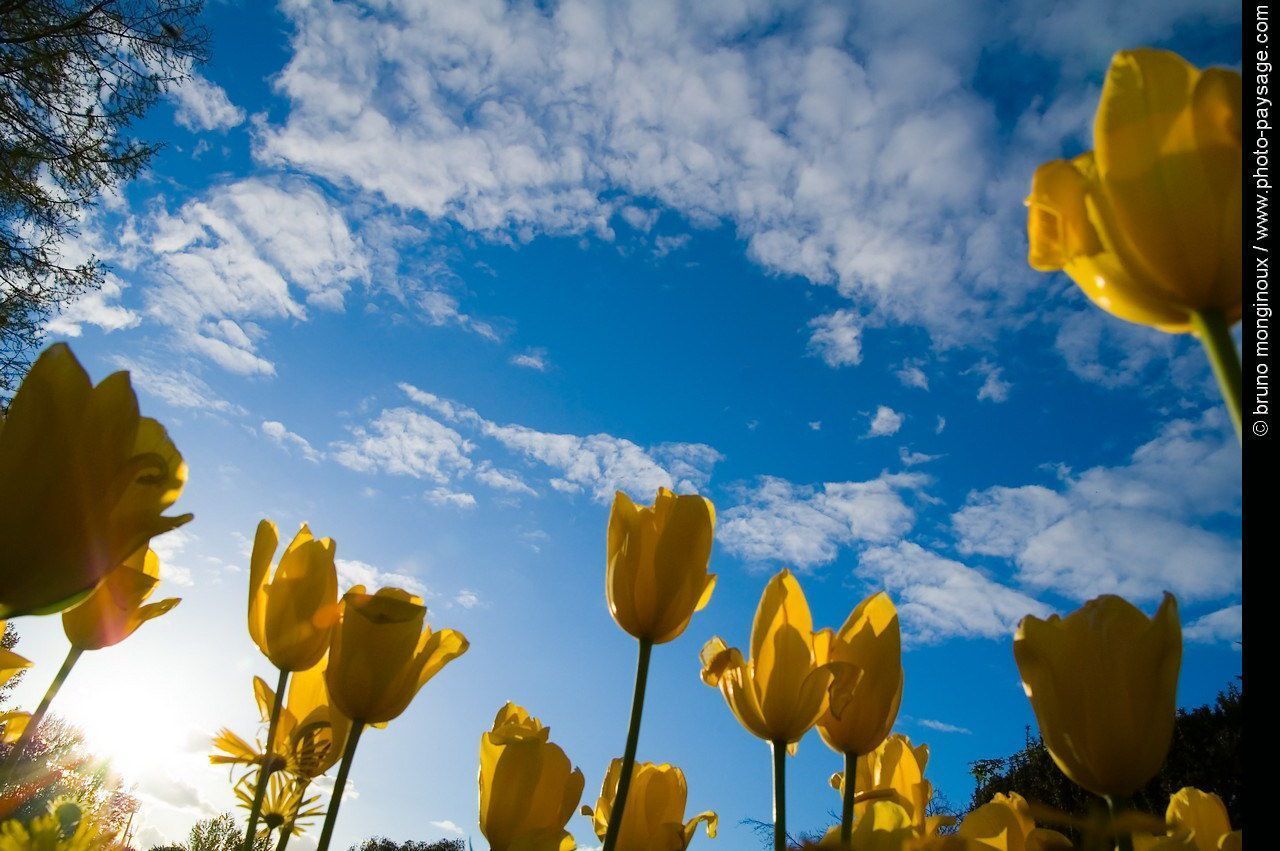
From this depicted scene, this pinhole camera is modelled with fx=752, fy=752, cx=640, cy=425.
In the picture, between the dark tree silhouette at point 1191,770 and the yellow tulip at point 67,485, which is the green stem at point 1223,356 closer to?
the yellow tulip at point 67,485

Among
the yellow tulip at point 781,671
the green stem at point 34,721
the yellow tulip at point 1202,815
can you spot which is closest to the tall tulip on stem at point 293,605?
the green stem at point 34,721

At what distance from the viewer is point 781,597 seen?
1.22 meters

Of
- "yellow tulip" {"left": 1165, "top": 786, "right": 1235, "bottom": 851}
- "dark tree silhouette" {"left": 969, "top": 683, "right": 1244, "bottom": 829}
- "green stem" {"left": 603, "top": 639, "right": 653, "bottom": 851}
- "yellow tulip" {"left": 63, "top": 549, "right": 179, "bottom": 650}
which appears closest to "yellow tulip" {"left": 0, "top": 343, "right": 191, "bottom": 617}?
"yellow tulip" {"left": 63, "top": 549, "right": 179, "bottom": 650}

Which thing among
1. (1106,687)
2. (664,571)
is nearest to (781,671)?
(664,571)

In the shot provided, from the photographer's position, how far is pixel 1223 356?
1.69ft

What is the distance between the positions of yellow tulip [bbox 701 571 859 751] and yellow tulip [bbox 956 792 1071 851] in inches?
9.1

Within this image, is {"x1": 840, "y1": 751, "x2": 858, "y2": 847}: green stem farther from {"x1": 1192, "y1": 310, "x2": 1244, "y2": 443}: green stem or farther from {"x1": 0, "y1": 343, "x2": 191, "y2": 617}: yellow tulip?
{"x1": 0, "y1": 343, "x2": 191, "y2": 617}: yellow tulip

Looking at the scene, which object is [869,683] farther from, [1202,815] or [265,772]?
[265,772]

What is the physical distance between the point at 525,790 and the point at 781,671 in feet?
1.39

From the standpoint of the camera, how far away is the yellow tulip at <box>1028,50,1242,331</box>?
0.56m

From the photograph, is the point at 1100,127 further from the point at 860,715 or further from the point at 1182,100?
the point at 860,715

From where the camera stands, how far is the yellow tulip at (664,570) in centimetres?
119

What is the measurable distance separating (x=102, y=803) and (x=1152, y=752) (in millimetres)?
1099

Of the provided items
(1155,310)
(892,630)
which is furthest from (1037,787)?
(1155,310)
